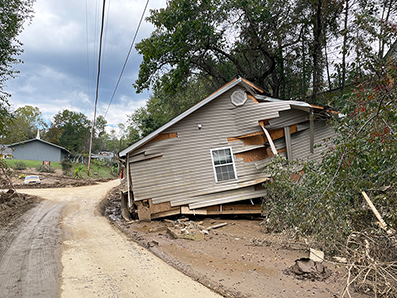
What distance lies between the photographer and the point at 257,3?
47.3ft

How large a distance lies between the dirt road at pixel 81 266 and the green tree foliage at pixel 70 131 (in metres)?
53.5

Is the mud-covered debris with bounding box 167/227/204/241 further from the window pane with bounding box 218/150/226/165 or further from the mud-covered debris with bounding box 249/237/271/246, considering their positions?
the window pane with bounding box 218/150/226/165

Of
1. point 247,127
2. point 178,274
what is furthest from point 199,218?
point 178,274

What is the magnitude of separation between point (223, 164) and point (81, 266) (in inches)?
257

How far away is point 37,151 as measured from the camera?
3975cm

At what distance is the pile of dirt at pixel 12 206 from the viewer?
9938 mm

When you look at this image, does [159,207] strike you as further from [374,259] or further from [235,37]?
[235,37]

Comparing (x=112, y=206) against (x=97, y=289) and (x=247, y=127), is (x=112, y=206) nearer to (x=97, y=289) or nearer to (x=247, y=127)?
(x=247, y=127)

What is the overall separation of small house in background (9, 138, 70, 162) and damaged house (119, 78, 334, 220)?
36.7 metres

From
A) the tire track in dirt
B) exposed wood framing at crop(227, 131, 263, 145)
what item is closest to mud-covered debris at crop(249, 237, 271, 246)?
exposed wood framing at crop(227, 131, 263, 145)

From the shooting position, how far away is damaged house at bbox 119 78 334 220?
10.0 meters

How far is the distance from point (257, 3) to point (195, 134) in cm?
957

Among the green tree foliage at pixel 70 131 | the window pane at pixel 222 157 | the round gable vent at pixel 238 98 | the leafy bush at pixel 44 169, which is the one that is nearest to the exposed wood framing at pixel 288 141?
the round gable vent at pixel 238 98

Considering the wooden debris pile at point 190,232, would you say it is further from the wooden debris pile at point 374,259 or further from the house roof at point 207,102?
the wooden debris pile at point 374,259
